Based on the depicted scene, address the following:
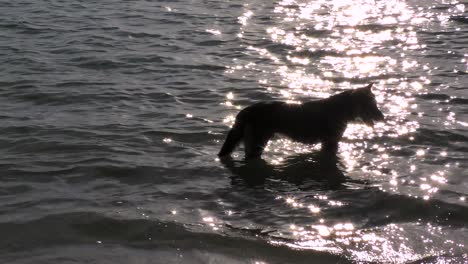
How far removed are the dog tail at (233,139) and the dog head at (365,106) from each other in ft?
6.58

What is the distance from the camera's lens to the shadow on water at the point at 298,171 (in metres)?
10.5

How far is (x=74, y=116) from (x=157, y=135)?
1.84m

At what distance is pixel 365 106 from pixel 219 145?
7.75ft

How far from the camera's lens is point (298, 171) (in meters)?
11.0

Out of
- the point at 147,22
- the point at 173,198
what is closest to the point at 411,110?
the point at 173,198

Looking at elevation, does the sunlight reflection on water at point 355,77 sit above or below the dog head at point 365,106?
below

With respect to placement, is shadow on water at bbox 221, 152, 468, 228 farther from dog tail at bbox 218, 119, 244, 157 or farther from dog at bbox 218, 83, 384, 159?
dog at bbox 218, 83, 384, 159

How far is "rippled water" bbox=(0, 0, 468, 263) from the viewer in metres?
8.51

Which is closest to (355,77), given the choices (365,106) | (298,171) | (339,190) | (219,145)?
(365,106)

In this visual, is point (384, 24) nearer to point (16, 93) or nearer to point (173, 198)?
point (16, 93)

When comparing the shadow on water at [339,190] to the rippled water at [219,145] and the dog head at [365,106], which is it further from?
the dog head at [365,106]

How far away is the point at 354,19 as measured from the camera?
71.6 ft

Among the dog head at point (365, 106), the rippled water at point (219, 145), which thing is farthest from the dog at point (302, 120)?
the rippled water at point (219, 145)

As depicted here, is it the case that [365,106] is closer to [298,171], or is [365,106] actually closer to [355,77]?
[298,171]
